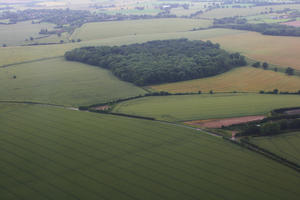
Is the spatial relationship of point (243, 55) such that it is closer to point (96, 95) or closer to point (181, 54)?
point (181, 54)

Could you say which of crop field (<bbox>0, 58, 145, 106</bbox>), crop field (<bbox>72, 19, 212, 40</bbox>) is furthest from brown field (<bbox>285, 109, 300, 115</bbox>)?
crop field (<bbox>72, 19, 212, 40</bbox>)

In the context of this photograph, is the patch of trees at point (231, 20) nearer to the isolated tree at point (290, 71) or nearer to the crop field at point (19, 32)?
the isolated tree at point (290, 71)

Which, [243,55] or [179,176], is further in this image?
[243,55]

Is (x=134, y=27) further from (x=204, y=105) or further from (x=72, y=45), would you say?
(x=204, y=105)

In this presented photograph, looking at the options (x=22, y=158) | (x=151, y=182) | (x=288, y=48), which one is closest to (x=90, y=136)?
(x=22, y=158)

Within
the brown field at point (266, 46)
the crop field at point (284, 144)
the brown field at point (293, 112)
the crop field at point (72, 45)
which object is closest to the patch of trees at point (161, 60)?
the brown field at point (266, 46)
